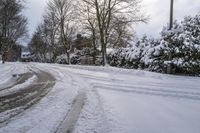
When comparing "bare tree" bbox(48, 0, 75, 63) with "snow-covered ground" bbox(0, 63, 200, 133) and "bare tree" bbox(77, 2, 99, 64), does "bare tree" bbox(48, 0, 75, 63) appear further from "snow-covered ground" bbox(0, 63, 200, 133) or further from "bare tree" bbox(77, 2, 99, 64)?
"snow-covered ground" bbox(0, 63, 200, 133)

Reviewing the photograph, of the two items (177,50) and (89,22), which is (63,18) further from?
(177,50)

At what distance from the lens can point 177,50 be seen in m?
18.6

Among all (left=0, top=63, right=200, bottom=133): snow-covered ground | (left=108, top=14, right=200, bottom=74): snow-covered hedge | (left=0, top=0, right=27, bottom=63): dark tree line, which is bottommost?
(left=0, top=63, right=200, bottom=133): snow-covered ground

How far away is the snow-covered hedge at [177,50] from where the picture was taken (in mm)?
18172

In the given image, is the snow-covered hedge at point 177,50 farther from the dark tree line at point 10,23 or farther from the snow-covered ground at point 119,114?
the dark tree line at point 10,23

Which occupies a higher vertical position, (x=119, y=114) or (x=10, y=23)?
(x=10, y=23)

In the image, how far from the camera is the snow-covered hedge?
59.6ft

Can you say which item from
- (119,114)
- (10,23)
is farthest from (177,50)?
(10,23)

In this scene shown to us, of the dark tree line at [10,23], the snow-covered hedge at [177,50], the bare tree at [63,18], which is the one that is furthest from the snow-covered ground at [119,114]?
the bare tree at [63,18]

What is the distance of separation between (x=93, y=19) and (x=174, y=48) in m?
16.1

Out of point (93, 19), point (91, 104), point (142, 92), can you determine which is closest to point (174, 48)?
point (142, 92)

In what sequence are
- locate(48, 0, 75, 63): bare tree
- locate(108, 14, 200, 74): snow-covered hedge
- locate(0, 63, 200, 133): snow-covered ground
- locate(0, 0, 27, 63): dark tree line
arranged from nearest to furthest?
locate(0, 63, 200, 133): snow-covered ground < locate(108, 14, 200, 74): snow-covered hedge < locate(0, 0, 27, 63): dark tree line < locate(48, 0, 75, 63): bare tree

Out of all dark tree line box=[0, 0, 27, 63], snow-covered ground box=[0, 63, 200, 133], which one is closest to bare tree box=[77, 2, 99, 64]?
dark tree line box=[0, 0, 27, 63]

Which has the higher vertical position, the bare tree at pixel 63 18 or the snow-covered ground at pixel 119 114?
the bare tree at pixel 63 18
